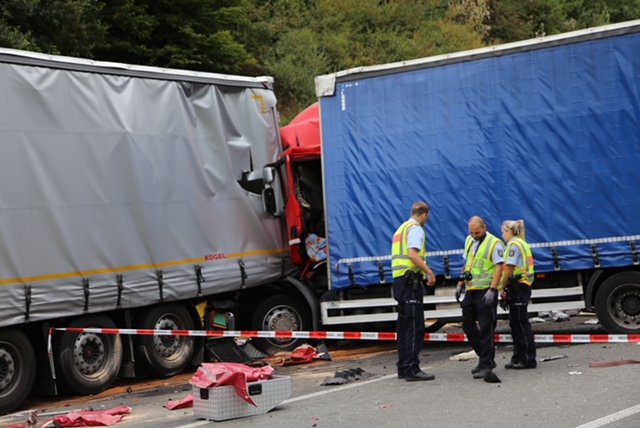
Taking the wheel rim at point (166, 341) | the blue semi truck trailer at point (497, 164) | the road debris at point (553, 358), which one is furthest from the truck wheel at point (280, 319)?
the road debris at point (553, 358)

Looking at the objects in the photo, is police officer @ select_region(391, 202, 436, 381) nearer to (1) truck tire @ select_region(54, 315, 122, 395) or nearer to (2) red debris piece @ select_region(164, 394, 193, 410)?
(2) red debris piece @ select_region(164, 394, 193, 410)

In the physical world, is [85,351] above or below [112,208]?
below

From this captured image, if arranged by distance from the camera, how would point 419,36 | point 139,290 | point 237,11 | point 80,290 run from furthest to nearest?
point 419,36 < point 237,11 < point 139,290 < point 80,290

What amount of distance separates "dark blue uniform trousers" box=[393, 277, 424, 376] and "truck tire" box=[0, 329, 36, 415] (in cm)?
383

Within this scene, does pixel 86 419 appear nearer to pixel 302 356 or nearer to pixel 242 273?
pixel 302 356

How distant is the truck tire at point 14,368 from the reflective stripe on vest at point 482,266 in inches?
180

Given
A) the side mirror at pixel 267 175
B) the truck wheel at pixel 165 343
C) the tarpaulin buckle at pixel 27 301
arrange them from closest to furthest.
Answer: the tarpaulin buckle at pixel 27 301 → the truck wheel at pixel 165 343 → the side mirror at pixel 267 175

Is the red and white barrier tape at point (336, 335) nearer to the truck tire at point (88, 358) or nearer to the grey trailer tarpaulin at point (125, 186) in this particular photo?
the truck tire at point (88, 358)

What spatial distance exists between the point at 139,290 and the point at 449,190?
13.7 feet

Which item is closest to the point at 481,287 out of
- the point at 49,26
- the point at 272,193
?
the point at 272,193

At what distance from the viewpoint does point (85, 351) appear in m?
11.5

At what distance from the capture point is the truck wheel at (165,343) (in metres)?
12.3

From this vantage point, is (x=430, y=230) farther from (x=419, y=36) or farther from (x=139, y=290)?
(x=419, y=36)

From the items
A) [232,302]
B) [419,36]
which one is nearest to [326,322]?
[232,302]
